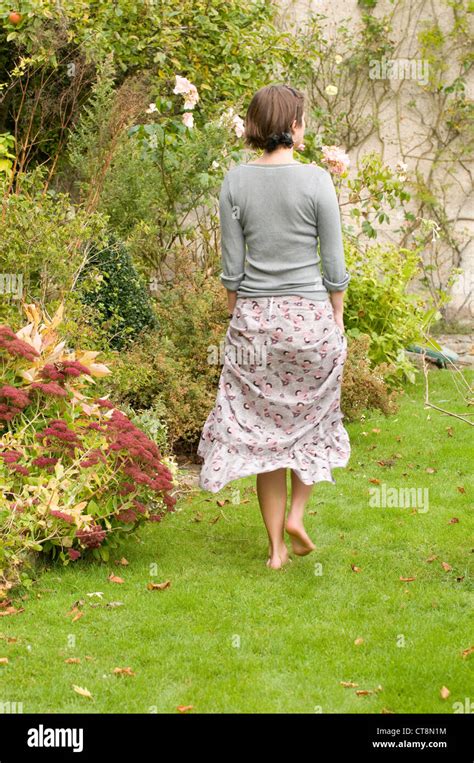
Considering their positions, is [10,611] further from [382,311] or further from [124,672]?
[382,311]

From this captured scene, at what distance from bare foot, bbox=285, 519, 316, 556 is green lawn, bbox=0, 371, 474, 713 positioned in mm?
102

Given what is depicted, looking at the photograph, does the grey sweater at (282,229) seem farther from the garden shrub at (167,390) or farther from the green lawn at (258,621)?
the garden shrub at (167,390)

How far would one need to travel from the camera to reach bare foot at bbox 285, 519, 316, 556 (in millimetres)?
3795

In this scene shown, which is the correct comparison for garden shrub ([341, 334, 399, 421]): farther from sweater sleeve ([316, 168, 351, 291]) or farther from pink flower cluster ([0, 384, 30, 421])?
pink flower cluster ([0, 384, 30, 421])

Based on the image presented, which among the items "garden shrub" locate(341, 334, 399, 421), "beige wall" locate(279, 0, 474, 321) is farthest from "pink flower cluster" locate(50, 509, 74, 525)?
"beige wall" locate(279, 0, 474, 321)

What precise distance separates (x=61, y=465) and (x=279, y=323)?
100 centimetres

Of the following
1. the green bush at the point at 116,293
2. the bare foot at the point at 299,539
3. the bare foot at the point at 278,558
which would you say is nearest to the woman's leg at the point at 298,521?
the bare foot at the point at 299,539

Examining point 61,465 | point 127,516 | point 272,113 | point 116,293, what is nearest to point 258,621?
point 127,516

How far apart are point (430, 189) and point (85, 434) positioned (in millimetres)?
7001

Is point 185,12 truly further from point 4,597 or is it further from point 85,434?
point 4,597

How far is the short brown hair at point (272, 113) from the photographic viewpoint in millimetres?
3686

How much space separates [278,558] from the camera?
399cm

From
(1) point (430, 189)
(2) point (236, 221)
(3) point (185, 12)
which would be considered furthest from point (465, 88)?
(2) point (236, 221)

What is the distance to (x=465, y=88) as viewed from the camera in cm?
1023
